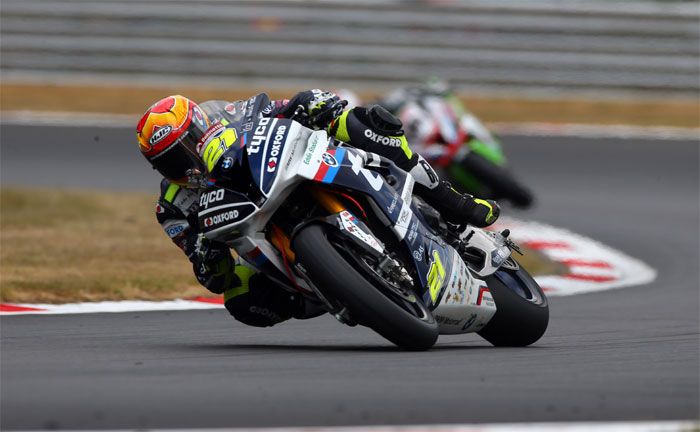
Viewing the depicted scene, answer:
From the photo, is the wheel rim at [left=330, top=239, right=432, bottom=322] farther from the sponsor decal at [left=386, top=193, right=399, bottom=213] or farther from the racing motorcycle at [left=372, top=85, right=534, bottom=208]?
the racing motorcycle at [left=372, top=85, right=534, bottom=208]

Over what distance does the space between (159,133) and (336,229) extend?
107 centimetres

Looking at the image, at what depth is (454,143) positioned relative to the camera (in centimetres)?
1267

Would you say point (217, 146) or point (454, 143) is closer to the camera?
point (217, 146)

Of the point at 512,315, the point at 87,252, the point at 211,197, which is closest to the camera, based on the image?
the point at 211,197

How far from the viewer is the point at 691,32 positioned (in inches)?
666

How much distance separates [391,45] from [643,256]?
6.91m

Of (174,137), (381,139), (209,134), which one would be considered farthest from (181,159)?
(381,139)

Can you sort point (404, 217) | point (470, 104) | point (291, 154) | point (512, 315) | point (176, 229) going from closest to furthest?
point (291, 154) → point (404, 217) → point (176, 229) → point (512, 315) → point (470, 104)

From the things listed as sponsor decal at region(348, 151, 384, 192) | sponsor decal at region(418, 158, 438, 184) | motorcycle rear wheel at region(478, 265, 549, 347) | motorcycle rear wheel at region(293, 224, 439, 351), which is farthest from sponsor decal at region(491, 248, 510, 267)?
motorcycle rear wheel at region(293, 224, 439, 351)

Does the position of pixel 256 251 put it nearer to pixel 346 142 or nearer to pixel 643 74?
pixel 346 142

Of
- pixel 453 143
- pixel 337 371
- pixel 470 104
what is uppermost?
pixel 337 371

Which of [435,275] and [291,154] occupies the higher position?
[291,154]

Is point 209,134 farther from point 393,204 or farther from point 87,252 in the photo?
point 87,252

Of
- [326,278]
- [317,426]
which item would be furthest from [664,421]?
[326,278]
